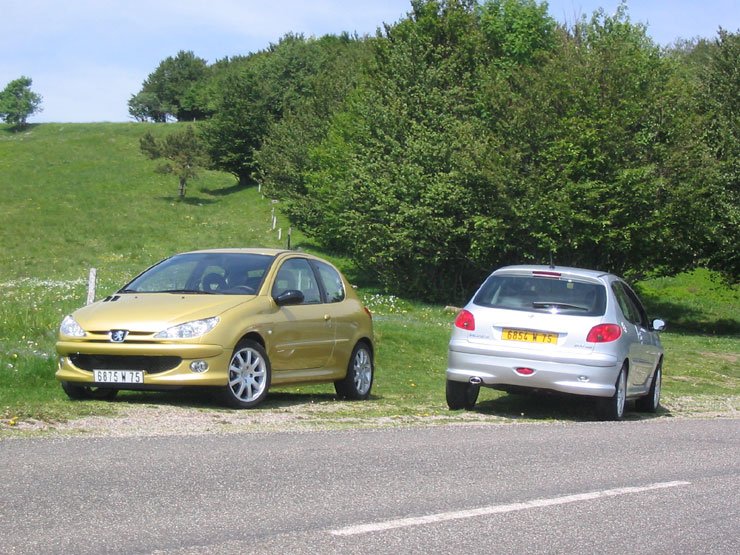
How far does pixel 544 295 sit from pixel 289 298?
3.03m

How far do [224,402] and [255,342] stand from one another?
0.77 meters

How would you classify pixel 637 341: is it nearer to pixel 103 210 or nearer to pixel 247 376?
pixel 247 376

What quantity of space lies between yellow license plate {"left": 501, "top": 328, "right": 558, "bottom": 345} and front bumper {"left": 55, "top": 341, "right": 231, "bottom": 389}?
329 cm

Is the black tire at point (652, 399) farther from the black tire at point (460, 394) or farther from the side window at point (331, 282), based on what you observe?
the side window at point (331, 282)

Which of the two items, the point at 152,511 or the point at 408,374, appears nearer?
the point at 152,511

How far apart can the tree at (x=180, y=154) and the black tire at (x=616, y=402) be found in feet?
209

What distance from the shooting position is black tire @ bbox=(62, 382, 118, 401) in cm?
1145

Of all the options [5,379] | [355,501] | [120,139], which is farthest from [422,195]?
[120,139]

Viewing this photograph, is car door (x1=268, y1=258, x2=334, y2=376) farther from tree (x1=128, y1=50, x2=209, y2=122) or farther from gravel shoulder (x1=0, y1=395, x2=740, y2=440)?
tree (x1=128, y1=50, x2=209, y2=122)

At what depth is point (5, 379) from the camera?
42.1 ft

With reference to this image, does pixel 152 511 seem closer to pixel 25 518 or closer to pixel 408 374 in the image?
pixel 25 518

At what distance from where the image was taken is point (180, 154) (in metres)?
74.0

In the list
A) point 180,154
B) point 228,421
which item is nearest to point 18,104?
point 180,154

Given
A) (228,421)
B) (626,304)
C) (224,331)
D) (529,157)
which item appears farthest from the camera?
(529,157)
